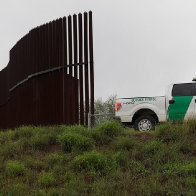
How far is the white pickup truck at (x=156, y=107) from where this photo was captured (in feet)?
58.9

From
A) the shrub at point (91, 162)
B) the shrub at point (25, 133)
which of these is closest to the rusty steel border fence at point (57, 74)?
the shrub at point (25, 133)

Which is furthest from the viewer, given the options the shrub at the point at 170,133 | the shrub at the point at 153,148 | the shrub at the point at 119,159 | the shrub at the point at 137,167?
the shrub at the point at 170,133

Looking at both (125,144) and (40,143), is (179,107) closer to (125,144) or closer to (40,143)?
(125,144)

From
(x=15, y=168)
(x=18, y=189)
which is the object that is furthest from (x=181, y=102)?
(x=18, y=189)

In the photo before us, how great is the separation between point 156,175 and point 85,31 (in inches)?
255

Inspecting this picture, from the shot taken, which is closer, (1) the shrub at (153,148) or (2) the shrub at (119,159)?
(2) the shrub at (119,159)

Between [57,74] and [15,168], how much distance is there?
5.80 m

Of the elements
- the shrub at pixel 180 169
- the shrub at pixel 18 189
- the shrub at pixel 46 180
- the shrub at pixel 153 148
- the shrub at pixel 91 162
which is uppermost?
the shrub at pixel 153 148

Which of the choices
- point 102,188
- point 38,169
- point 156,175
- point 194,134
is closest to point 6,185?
point 38,169

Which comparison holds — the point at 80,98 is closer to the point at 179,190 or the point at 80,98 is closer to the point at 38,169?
the point at 38,169

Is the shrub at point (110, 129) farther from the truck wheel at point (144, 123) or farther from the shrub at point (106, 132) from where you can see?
the truck wheel at point (144, 123)

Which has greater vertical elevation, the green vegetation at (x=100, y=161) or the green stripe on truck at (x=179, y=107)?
the green stripe on truck at (x=179, y=107)

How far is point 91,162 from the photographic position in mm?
12055

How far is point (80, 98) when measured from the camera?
54.8 feet
